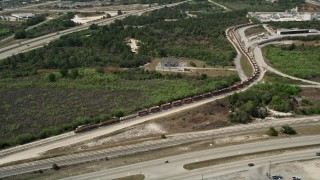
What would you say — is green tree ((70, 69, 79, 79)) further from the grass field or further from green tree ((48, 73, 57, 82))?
green tree ((48, 73, 57, 82))

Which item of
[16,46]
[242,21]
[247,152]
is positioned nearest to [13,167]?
[247,152]

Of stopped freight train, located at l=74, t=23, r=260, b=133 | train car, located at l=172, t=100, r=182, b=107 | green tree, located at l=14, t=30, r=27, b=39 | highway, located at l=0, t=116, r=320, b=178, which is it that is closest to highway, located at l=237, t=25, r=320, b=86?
stopped freight train, located at l=74, t=23, r=260, b=133

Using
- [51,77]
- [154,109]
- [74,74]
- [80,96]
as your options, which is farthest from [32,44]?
[154,109]

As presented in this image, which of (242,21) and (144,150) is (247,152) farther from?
(242,21)

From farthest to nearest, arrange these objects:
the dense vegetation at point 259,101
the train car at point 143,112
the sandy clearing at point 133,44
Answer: the sandy clearing at point 133,44
the train car at point 143,112
the dense vegetation at point 259,101

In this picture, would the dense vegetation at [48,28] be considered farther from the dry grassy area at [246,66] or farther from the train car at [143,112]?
the train car at [143,112]

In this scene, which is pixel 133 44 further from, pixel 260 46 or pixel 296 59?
pixel 296 59

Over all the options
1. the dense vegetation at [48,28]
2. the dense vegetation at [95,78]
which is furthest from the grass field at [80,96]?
the dense vegetation at [48,28]

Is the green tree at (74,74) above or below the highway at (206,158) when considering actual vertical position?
above
